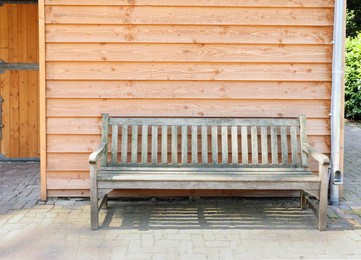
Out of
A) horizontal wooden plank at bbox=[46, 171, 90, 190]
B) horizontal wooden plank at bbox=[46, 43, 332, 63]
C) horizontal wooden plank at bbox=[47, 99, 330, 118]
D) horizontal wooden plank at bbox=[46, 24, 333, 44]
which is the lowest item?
horizontal wooden plank at bbox=[46, 171, 90, 190]

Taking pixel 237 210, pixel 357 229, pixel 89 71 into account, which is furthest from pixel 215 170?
pixel 89 71

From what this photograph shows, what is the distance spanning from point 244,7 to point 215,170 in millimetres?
1686

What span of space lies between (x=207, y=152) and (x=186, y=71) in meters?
0.85

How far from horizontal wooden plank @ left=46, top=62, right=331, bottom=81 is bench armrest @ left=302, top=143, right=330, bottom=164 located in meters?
0.73

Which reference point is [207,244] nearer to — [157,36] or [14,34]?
[157,36]

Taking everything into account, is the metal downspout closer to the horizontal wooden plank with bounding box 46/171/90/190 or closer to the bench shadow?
the bench shadow

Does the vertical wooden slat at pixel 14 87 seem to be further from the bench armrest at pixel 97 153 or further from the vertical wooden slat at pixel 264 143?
the vertical wooden slat at pixel 264 143

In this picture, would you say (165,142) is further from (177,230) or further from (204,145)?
(177,230)

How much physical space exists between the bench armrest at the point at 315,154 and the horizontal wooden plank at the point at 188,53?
90 centimetres

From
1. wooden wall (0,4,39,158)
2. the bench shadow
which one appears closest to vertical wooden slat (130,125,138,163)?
the bench shadow

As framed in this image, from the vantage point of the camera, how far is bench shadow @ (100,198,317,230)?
13.1 ft

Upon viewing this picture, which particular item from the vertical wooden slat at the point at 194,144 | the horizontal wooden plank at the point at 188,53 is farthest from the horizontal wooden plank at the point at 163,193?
the horizontal wooden plank at the point at 188,53

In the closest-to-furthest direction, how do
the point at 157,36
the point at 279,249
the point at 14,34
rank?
1. the point at 279,249
2. the point at 157,36
3. the point at 14,34

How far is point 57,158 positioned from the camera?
15.3 feet
